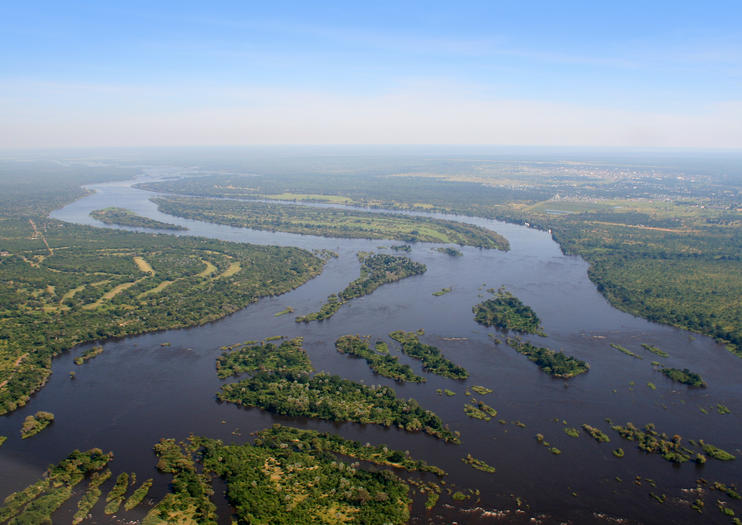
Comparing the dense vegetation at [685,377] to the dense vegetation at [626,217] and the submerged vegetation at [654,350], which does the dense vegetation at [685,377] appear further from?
the dense vegetation at [626,217]

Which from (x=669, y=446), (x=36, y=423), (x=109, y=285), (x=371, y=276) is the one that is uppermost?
(x=371, y=276)

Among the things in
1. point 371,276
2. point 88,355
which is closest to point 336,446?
point 88,355

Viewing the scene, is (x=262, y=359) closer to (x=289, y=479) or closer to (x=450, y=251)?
(x=289, y=479)

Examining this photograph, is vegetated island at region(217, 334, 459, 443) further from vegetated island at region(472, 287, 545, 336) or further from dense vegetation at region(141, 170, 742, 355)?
dense vegetation at region(141, 170, 742, 355)

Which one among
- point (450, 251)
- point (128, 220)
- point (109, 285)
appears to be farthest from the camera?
point (128, 220)

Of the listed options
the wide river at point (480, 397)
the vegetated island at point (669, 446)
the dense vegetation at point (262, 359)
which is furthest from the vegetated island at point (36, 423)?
the vegetated island at point (669, 446)

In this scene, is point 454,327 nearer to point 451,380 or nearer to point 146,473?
point 451,380

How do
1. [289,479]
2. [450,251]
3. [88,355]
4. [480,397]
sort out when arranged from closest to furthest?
[289,479] < [480,397] < [88,355] < [450,251]
